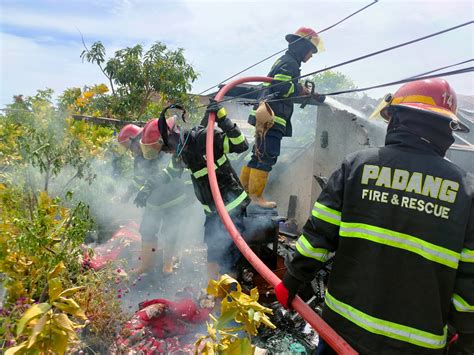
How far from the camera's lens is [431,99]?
189 centimetres

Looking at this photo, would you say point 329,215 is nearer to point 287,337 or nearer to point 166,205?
point 287,337

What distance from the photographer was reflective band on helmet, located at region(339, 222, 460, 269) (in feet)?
5.36

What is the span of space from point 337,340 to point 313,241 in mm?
557

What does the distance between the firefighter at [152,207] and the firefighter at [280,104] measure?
1.27m

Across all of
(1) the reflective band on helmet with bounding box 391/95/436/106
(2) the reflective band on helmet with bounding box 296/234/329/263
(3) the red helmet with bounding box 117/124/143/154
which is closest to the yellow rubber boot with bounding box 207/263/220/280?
(2) the reflective band on helmet with bounding box 296/234/329/263

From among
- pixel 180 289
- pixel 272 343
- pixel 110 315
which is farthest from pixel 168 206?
pixel 272 343

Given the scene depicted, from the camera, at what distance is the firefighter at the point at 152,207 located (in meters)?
5.16

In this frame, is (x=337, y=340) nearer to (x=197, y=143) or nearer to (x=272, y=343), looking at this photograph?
(x=272, y=343)

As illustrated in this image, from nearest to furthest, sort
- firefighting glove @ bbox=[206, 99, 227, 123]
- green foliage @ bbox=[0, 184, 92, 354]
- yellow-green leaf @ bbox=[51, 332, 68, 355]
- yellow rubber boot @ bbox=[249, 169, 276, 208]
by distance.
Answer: yellow-green leaf @ bbox=[51, 332, 68, 355] → green foliage @ bbox=[0, 184, 92, 354] → firefighting glove @ bbox=[206, 99, 227, 123] → yellow rubber boot @ bbox=[249, 169, 276, 208]

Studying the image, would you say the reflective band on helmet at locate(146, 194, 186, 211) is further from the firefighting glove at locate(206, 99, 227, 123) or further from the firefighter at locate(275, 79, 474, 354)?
the firefighter at locate(275, 79, 474, 354)

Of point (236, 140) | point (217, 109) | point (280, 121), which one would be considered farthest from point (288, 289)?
point (280, 121)

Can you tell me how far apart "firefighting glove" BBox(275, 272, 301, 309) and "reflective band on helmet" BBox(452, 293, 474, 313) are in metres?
0.82

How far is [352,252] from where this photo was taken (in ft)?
6.06

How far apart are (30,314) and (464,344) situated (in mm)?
2188
